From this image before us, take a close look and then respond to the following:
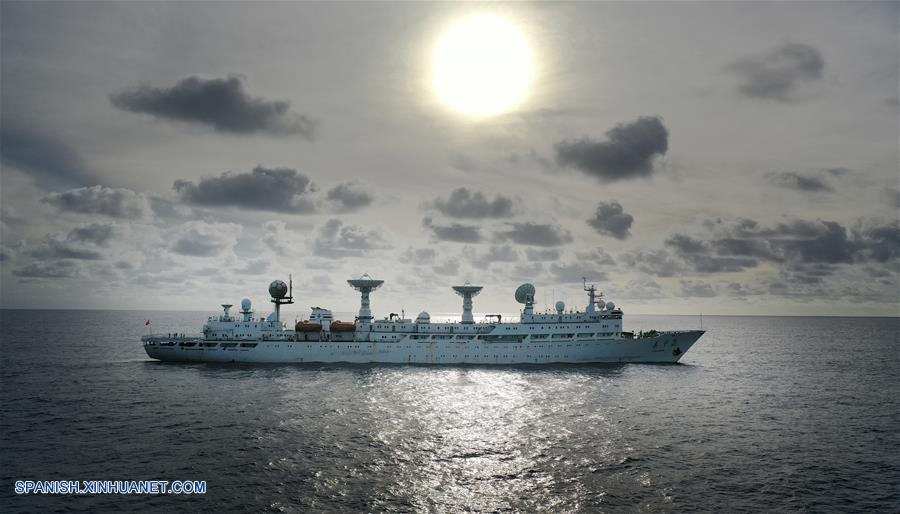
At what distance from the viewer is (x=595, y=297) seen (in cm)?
8888

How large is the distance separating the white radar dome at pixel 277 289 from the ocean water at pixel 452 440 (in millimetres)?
21079

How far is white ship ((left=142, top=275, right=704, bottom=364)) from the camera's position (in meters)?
82.2

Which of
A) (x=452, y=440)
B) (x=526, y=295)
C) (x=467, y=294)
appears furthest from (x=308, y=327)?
(x=452, y=440)

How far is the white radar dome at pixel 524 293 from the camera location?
89625mm

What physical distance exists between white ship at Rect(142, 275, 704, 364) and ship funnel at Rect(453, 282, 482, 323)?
6.00 ft

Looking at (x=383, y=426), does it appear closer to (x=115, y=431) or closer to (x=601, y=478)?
(x=601, y=478)

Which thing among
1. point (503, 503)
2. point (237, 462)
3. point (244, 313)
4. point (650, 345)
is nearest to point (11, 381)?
point (244, 313)

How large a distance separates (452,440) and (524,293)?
52.4 m

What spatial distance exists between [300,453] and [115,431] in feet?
60.7

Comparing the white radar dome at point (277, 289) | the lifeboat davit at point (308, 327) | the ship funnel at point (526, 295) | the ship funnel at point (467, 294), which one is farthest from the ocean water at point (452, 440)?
the white radar dome at point (277, 289)

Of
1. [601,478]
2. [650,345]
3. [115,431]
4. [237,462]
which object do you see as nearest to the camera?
[601,478]

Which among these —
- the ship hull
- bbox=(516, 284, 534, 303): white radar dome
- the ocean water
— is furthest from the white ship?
the ocean water

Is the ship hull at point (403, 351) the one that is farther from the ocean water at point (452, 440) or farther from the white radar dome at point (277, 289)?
the white radar dome at point (277, 289)

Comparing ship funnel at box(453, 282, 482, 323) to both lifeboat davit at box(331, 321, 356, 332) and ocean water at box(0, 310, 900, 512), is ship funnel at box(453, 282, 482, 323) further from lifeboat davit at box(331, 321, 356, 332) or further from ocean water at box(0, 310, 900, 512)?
lifeboat davit at box(331, 321, 356, 332)
